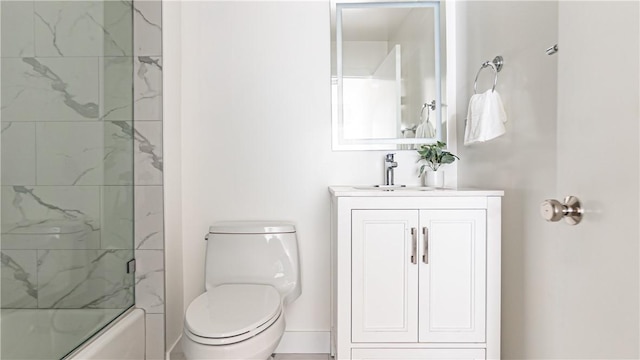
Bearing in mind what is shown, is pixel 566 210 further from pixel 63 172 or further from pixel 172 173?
pixel 172 173

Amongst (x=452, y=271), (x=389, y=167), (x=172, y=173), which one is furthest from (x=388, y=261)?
(x=172, y=173)

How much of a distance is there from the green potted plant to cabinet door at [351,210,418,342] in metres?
0.49

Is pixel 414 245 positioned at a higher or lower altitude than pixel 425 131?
lower

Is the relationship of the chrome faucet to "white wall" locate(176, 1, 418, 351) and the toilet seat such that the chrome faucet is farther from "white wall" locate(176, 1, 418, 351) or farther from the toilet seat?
the toilet seat

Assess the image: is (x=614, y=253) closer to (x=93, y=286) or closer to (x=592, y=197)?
(x=592, y=197)

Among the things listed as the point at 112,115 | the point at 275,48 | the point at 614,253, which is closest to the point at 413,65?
the point at 275,48

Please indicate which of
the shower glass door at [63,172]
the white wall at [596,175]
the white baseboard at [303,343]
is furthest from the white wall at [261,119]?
the white wall at [596,175]

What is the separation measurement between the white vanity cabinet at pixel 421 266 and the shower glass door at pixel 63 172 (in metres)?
0.99

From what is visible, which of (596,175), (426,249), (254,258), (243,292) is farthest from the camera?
(254,258)

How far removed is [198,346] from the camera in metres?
1.31

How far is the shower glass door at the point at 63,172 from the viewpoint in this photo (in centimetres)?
123

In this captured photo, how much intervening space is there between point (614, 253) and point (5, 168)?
1.54 metres

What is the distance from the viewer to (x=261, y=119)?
2070 millimetres

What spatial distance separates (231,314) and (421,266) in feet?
2.39
